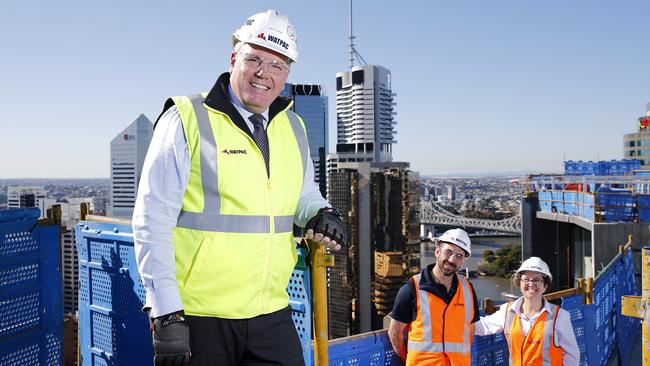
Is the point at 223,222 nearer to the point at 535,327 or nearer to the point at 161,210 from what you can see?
the point at 161,210

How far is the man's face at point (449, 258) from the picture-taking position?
4.27 metres

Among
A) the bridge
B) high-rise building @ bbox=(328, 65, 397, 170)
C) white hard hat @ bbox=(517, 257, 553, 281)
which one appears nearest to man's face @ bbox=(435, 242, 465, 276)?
white hard hat @ bbox=(517, 257, 553, 281)

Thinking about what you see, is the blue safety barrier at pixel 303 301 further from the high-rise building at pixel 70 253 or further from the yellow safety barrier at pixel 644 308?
the yellow safety barrier at pixel 644 308

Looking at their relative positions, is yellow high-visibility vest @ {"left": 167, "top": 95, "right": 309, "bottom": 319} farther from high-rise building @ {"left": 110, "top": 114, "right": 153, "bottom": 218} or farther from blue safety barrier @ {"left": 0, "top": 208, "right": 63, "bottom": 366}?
high-rise building @ {"left": 110, "top": 114, "right": 153, "bottom": 218}

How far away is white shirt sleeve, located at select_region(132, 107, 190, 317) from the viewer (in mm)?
2051

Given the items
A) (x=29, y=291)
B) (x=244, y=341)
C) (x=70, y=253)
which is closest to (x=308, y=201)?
(x=244, y=341)

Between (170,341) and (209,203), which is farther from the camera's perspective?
(209,203)

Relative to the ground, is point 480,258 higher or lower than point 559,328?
lower

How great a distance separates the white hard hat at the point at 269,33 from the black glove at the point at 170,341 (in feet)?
3.82

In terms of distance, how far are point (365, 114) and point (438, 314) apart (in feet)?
529

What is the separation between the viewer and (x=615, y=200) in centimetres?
1313

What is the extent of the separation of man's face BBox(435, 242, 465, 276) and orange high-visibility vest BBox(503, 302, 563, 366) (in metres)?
0.98

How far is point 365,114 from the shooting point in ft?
537

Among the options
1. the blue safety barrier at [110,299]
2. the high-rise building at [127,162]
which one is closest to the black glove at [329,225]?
the blue safety barrier at [110,299]
